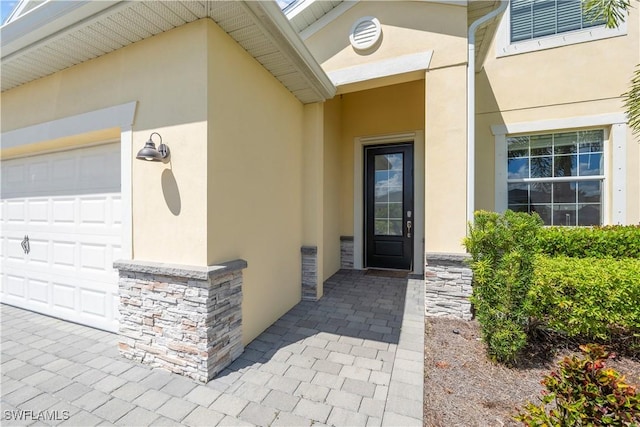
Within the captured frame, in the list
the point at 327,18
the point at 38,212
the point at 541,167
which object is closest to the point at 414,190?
the point at 541,167

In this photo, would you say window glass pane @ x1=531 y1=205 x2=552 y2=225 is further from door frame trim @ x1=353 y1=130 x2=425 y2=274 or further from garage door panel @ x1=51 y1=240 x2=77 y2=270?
garage door panel @ x1=51 y1=240 x2=77 y2=270

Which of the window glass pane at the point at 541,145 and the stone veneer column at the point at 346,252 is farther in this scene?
the stone veneer column at the point at 346,252

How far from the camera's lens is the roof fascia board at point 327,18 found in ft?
14.6

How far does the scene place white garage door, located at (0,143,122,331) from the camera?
11.2ft

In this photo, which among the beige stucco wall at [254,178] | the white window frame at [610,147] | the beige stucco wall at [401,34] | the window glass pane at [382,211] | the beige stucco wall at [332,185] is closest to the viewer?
the beige stucco wall at [254,178]

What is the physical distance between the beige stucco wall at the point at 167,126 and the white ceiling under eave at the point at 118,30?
0.48ft

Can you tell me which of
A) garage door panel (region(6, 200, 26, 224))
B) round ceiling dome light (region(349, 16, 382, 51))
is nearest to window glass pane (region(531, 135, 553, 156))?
round ceiling dome light (region(349, 16, 382, 51))

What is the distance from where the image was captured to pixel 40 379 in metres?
2.59

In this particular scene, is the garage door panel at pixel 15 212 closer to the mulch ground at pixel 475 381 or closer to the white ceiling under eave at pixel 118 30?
the white ceiling under eave at pixel 118 30

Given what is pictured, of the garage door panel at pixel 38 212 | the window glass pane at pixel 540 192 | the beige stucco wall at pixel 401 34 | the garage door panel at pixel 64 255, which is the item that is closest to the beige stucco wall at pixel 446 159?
the beige stucco wall at pixel 401 34

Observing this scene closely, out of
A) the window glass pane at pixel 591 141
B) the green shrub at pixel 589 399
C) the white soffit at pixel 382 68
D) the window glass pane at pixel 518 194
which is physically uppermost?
the white soffit at pixel 382 68

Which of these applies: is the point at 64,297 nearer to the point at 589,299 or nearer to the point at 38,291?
the point at 38,291

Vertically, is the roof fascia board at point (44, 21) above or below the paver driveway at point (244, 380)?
above

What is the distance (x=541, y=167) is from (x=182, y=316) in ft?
20.7
